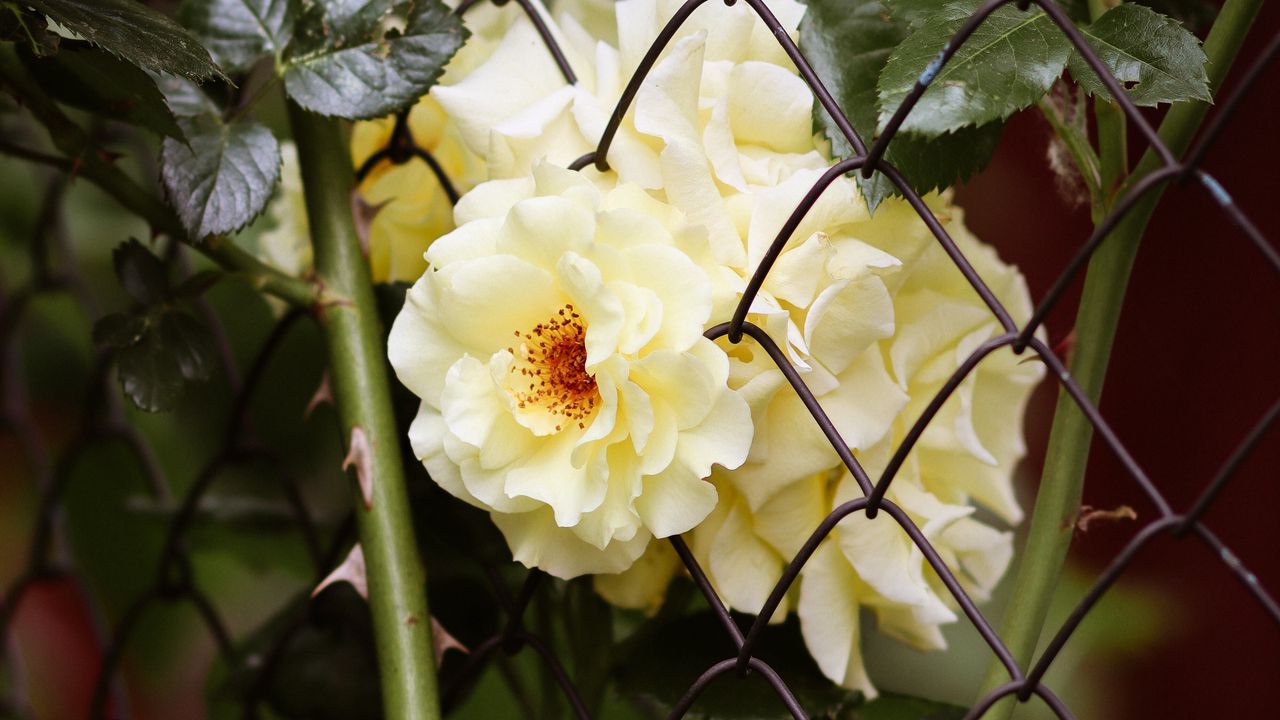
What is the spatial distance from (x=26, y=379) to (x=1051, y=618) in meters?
0.68

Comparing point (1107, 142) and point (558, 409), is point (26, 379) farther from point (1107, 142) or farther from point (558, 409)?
point (1107, 142)

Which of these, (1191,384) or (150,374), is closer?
(150,374)

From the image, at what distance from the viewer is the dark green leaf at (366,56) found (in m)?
0.34

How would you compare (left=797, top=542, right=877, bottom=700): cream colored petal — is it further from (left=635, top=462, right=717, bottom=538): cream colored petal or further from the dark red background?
the dark red background

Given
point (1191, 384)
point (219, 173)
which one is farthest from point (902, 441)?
point (1191, 384)

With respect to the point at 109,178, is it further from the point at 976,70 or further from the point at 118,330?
the point at 976,70

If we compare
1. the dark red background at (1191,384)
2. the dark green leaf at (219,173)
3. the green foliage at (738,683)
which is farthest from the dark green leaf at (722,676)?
the dark red background at (1191,384)

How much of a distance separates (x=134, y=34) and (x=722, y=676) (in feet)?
0.90

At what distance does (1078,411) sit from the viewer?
289mm

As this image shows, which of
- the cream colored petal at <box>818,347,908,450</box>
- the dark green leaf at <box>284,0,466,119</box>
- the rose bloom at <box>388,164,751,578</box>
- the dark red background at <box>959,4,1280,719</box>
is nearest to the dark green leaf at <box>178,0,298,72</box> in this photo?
the dark green leaf at <box>284,0,466,119</box>

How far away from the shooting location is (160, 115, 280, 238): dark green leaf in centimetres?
32

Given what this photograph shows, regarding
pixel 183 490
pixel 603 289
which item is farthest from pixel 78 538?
pixel 603 289

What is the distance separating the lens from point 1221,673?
0.75 m

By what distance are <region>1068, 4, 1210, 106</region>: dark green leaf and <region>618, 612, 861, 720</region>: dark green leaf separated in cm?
22
